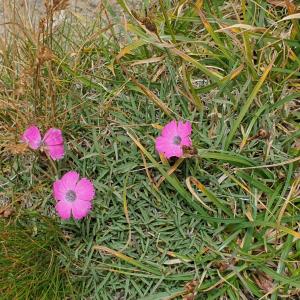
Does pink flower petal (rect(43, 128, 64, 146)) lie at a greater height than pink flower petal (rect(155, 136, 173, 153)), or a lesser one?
greater

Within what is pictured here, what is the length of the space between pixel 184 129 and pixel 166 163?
121mm

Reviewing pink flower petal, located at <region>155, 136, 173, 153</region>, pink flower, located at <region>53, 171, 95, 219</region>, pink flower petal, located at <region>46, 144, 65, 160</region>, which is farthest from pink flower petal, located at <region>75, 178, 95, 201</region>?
pink flower petal, located at <region>155, 136, 173, 153</region>

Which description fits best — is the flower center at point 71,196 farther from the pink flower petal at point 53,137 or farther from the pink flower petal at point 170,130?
the pink flower petal at point 170,130

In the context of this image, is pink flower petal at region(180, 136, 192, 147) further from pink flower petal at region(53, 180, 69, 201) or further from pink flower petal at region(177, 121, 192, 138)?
pink flower petal at region(53, 180, 69, 201)

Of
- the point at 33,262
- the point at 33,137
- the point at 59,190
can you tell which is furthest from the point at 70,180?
the point at 33,262

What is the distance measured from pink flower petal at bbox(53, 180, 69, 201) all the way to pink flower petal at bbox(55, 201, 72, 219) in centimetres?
2

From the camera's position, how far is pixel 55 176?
1.92 metres

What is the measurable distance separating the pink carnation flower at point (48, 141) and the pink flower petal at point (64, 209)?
0.48 feet

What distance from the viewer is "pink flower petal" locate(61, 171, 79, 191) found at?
1803 millimetres

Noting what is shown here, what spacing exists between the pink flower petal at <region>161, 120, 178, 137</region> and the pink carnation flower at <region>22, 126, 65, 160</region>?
30 cm

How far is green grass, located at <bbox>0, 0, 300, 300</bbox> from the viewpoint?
5.90 feet

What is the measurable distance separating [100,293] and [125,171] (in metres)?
0.37

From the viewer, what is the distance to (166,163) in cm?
184

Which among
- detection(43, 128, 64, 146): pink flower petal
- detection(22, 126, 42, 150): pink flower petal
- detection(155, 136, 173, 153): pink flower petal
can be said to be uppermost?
detection(22, 126, 42, 150): pink flower petal
